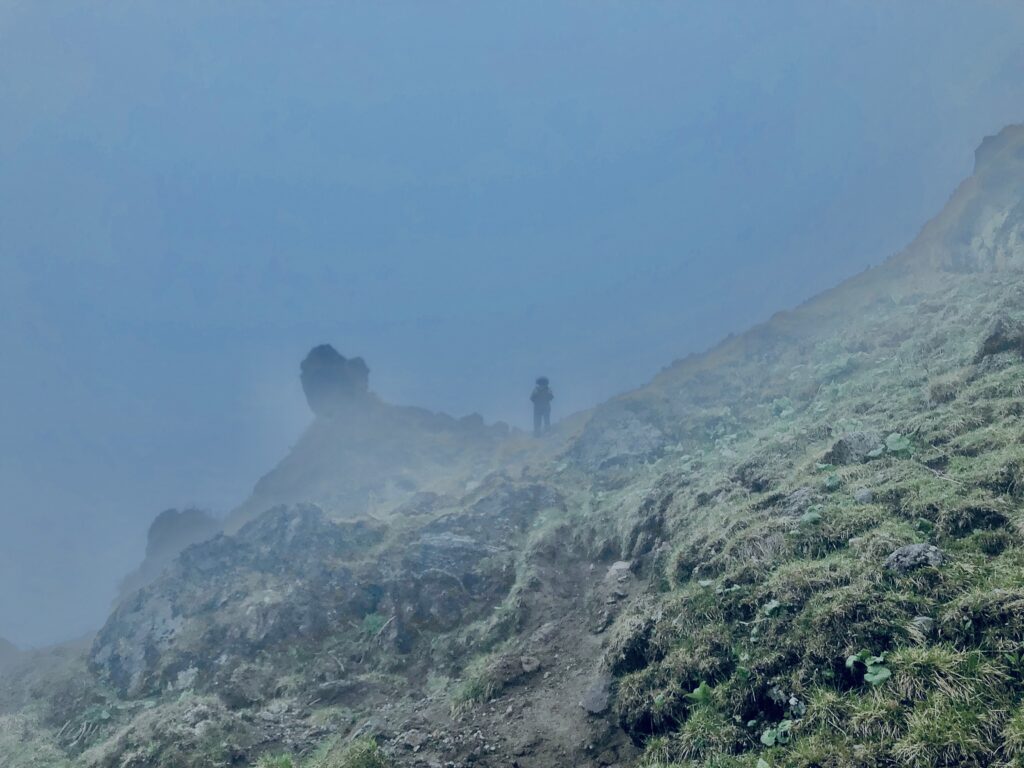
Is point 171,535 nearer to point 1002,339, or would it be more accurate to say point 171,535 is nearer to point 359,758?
point 359,758

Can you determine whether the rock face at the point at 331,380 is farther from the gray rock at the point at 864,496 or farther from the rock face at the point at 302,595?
the gray rock at the point at 864,496

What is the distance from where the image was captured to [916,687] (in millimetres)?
8961

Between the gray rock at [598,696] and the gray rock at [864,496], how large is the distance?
8.89 meters

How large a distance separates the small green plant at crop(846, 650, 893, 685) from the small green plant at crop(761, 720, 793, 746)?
163 cm

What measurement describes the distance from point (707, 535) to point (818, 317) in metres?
49.1

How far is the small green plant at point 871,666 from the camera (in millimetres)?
9312

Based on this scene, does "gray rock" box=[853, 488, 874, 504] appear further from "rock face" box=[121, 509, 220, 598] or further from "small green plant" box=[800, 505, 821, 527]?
"rock face" box=[121, 509, 220, 598]

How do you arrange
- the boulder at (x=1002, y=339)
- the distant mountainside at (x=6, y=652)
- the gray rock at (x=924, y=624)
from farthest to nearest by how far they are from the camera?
the distant mountainside at (x=6, y=652) < the boulder at (x=1002, y=339) < the gray rock at (x=924, y=624)

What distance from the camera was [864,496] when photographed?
596 inches

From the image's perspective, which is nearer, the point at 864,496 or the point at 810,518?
the point at 810,518

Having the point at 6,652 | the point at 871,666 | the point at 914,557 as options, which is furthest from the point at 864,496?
the point at 6,652

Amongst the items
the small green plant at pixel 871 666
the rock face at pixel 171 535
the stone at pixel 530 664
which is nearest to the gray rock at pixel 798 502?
the small green plant at pixel 871 666

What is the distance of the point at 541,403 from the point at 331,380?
144 feet

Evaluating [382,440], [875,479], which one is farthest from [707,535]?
[382,440]
